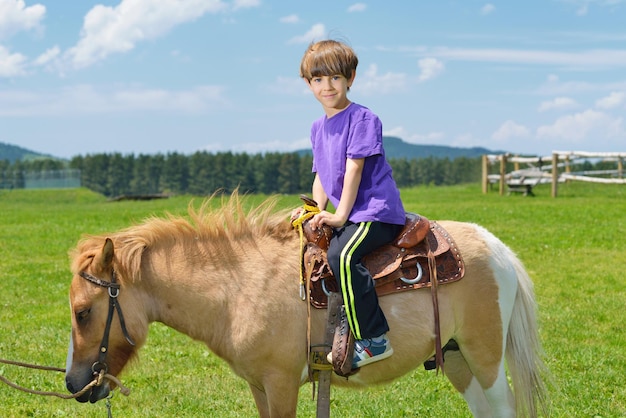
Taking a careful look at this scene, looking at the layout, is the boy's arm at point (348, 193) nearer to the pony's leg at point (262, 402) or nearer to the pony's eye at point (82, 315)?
the pony's leg at point (262, 402)

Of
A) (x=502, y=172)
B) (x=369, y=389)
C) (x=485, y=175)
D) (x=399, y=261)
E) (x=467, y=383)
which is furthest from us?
(x=485, y=175)

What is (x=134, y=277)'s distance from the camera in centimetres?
410

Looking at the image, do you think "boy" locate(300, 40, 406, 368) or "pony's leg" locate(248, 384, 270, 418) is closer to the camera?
"boy" locate(300, 40, 406, 368)

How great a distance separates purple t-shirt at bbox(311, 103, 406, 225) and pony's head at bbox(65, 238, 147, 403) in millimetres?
1435

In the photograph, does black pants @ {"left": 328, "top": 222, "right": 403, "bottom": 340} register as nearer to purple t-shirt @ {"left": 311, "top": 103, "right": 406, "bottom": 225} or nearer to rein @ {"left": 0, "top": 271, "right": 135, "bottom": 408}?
purple t-shirt @ {"left": 311, "top": 103, "right": 406, "bottom": 225}

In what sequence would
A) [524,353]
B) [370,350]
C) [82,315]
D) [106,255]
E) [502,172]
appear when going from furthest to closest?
[502,172]
[524,353]
[370,350]
[82,315]
[106,255]

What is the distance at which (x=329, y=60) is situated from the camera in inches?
163

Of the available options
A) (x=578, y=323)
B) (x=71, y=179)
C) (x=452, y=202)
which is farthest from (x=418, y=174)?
(x=578, y=323)

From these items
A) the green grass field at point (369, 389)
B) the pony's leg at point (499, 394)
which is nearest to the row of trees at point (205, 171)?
the green grass field at point (369, 389)

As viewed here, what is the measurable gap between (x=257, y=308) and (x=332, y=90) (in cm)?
141

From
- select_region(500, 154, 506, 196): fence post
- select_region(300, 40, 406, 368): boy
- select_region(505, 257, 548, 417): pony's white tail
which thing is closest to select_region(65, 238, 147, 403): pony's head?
select_region(300, 40, 406, 368): boy

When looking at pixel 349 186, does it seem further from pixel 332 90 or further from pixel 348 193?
pixel 332 90

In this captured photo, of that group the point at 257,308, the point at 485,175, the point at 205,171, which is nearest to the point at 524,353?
the point at 257,308

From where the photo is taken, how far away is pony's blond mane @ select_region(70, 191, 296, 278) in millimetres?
4109
